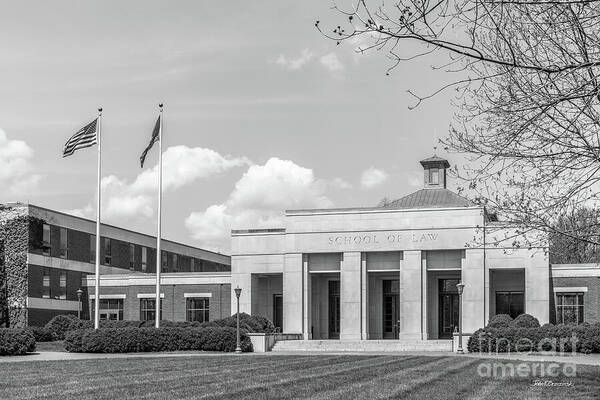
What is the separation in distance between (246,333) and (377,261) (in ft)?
39.7

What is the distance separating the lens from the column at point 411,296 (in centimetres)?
5091

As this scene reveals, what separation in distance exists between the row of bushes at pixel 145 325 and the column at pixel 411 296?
7483 millimetres

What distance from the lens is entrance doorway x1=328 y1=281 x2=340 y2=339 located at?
56.0 m

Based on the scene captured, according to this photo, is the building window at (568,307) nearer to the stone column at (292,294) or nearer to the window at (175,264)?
the stone column at (292,294)

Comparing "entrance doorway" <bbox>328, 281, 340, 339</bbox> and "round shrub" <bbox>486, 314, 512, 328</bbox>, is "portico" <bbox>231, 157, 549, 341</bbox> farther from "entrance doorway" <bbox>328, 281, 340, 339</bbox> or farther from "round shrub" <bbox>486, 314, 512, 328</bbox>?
"round shrub" <bbox>486, 314, 512, 328</bbox>

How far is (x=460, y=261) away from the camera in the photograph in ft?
167

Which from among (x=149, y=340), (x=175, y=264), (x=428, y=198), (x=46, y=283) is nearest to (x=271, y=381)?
(x=149, y=340)

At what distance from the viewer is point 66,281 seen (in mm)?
64312

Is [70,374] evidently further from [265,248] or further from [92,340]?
[265,248]

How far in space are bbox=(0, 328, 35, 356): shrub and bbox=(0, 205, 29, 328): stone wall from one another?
22486 mm

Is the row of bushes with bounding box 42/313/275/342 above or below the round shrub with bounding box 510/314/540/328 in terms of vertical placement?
below

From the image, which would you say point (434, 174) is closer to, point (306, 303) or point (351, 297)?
point (351, 297)

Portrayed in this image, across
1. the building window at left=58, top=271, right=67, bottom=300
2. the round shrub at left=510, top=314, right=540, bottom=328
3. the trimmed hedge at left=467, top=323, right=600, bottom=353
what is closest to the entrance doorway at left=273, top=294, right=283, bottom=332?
the building window at left=58, top=271, right=67, bottom=300

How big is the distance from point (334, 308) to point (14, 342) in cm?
2401
